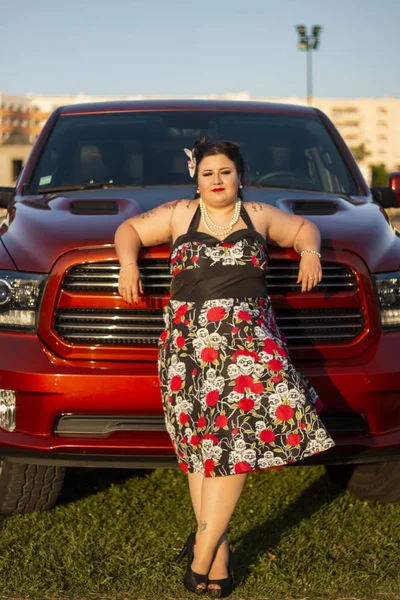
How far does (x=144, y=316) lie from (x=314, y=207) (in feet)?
3.35

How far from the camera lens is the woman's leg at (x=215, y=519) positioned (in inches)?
138

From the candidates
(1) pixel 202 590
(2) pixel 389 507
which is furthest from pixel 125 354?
(2) pixel 389 507

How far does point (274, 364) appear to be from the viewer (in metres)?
3.45

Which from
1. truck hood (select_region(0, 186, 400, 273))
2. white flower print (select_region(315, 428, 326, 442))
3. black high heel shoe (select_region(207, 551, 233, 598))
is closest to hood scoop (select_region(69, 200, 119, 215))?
truck hood (select_region(0, 186, 400, 273))

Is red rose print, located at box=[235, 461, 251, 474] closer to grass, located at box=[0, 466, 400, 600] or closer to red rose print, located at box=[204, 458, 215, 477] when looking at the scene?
red rose print, located at box=[204, 458, 215, 477]

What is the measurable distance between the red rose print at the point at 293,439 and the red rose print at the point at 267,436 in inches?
2.2

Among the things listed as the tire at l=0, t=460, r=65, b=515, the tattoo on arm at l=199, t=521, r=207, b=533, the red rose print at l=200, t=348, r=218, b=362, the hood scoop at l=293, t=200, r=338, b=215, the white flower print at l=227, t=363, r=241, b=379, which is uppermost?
the hood scoop at l=293, t=200, r=338, b=215

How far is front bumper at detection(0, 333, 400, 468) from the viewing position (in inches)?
150

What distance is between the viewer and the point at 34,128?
175375 millimetres

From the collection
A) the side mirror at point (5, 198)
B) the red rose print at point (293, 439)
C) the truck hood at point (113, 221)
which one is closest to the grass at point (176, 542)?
the red rose print at point (293, 439)

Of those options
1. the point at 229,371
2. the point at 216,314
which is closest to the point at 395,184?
the point at 216,314

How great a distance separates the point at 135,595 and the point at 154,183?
2.30 metres

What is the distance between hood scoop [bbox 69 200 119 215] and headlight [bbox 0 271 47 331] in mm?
460

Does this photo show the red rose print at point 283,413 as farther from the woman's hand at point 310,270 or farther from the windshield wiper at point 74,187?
the windshield wiper at point 74,187
